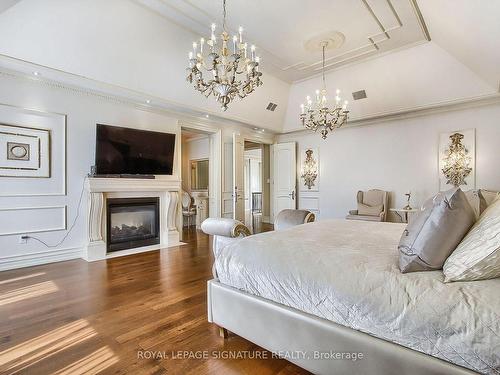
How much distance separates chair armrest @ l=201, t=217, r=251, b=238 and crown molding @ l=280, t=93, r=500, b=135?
15.5ft

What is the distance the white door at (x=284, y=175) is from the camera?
7.39 m

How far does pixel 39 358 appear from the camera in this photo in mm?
1741

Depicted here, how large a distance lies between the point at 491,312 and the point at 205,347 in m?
1.63

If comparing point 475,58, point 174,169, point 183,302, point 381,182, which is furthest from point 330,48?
point 183,302

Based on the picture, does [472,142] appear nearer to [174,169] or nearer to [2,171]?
[174,169]

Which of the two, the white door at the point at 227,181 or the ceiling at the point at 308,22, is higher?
the ceiling at the point at 308,22

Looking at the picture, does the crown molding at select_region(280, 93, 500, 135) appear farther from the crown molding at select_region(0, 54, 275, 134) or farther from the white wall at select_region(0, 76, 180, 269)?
the white wall at select_region(0, 76, 180, 269)

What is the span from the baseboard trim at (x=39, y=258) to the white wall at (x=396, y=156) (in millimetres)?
5576

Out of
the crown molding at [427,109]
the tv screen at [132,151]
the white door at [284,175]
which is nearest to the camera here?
the tv screen at [132,151]

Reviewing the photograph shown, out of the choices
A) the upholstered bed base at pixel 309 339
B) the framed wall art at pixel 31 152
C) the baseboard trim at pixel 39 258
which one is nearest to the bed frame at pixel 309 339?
the upholstered bed base at pixel 309 339

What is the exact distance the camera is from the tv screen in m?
4.27

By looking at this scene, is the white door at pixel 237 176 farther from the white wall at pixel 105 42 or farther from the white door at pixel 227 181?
the white wall at pixel 105 42

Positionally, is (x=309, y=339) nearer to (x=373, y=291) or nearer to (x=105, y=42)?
(x=373, y=291)

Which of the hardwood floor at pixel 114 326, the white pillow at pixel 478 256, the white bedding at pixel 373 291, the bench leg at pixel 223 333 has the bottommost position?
the hardwood floor at pixel 114 326
